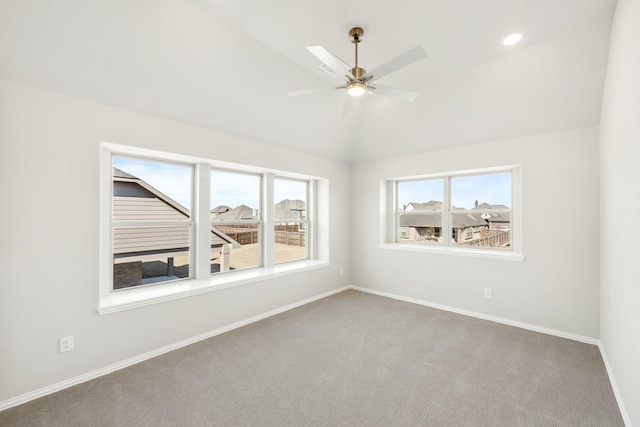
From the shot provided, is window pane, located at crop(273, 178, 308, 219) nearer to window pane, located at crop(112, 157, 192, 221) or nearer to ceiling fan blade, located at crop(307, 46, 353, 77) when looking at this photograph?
window pane, located at crop(112, 157, 192, 221)

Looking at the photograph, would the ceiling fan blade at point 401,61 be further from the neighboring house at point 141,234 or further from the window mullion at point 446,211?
the window mullion at point 446,211

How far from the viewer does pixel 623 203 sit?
199cm

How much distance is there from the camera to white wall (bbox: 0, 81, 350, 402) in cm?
212

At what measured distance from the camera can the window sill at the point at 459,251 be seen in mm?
3707

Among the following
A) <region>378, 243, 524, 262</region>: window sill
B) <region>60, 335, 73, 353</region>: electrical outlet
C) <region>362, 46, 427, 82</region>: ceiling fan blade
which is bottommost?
<region>60, 335, 73, 353</region>: electrical outlet

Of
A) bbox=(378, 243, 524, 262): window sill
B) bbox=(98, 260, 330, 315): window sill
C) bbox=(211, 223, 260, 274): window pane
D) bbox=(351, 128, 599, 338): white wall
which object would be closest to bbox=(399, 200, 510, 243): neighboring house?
bbox=(378, 243, 524, 262): window sill

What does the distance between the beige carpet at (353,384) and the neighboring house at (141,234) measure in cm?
99

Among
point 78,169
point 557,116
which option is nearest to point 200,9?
point 78,169

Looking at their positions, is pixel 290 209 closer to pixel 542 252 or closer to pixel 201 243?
pixel 201 243

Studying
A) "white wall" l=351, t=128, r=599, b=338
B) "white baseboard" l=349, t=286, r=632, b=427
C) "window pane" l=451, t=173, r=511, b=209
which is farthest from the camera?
"window pane" l=451, t=173, r=511, b=209

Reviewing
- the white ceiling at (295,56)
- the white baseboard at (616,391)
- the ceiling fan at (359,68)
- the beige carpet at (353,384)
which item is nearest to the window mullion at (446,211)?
the white ceiling at (295,56)

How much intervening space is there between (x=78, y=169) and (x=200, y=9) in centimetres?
170

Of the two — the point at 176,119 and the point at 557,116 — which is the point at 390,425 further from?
the point at 557,116

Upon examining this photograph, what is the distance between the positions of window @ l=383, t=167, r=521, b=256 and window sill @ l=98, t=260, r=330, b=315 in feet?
6.75
